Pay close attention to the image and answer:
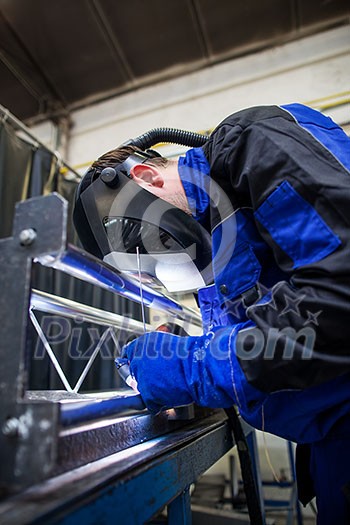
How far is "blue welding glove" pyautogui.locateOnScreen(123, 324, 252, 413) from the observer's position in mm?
650

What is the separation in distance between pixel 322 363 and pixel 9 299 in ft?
1.62

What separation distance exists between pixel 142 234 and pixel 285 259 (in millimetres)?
440

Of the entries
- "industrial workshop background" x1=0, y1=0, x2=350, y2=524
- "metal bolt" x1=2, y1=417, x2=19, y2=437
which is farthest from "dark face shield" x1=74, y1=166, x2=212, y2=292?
"industrial workshop background" x1=0, y1=0, x2=350, y2=524

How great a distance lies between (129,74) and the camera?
A: 10.3 feet

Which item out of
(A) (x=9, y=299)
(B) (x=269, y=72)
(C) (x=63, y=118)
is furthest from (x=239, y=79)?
(A) (x=9, y=299)

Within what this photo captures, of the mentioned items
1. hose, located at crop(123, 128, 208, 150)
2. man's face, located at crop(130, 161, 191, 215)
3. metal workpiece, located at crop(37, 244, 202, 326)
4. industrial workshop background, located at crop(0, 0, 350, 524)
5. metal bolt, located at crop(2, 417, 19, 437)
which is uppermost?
industrial workshop background, located at crop(0, 0, 350, 524)

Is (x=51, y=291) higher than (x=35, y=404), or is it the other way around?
(x=51, y=291)

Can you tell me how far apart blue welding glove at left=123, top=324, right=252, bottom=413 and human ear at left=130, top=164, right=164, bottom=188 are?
0.44 m

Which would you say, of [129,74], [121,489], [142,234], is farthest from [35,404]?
[129,74]

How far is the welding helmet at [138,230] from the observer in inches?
37.3

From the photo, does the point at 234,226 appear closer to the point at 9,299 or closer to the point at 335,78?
the point at 9,299

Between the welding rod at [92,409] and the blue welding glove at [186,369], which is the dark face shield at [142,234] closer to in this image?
the blue welding glove at [186,369]

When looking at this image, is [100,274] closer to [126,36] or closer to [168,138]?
[168,138]

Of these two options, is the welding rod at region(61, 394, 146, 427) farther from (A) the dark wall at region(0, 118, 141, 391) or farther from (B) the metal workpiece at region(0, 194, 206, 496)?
(A) the dark wall at region(0, 118, 141, 391)
